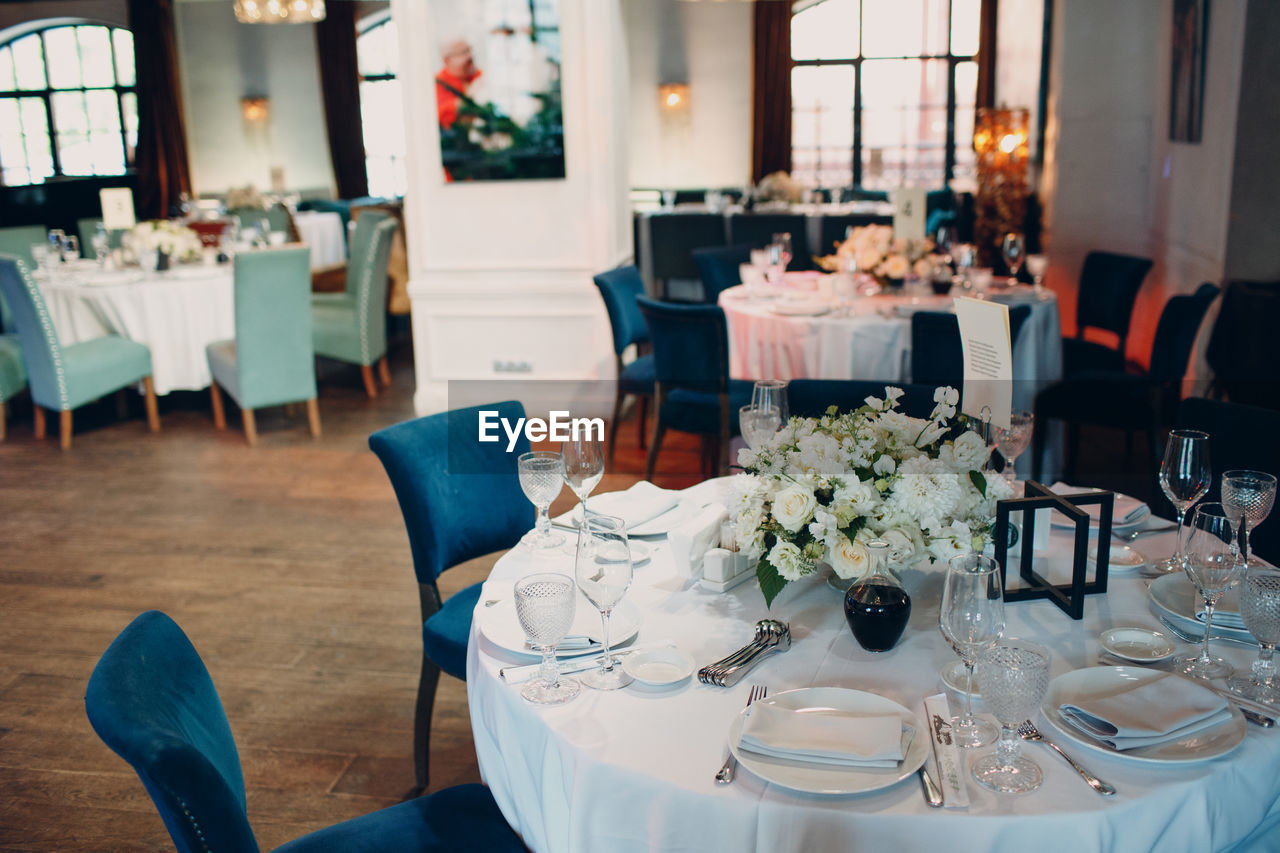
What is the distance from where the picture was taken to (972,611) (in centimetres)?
136

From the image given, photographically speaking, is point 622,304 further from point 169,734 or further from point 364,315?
point 169,734

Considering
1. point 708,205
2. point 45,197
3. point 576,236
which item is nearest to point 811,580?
point 576,236

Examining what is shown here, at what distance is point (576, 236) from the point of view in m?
5.54

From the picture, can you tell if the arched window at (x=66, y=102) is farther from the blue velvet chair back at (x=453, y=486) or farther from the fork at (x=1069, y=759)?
the fork at (x=1069, y=759)

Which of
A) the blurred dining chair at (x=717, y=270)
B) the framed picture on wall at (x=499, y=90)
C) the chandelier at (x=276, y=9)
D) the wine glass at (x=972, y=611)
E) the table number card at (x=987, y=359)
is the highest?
the chandelier at (x=276, y=9)

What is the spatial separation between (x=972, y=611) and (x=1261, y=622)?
459 millimetres

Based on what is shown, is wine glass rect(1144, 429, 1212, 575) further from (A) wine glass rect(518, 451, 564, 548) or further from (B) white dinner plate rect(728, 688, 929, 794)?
(A) wine glass rect(518, 451, 564, 548)

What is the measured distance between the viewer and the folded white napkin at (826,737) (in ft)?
4.29

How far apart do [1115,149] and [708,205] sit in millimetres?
3868

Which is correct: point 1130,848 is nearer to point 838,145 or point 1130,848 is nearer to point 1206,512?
point 1206,512

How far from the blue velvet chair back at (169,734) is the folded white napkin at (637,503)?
898 millimetres

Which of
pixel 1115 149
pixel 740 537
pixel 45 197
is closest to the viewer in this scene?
pixel 740 537

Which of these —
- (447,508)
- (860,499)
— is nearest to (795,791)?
(860,499)

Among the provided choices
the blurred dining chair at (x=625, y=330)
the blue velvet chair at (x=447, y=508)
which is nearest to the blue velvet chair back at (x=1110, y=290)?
the blurred dining chair at (x=625, y=330)
